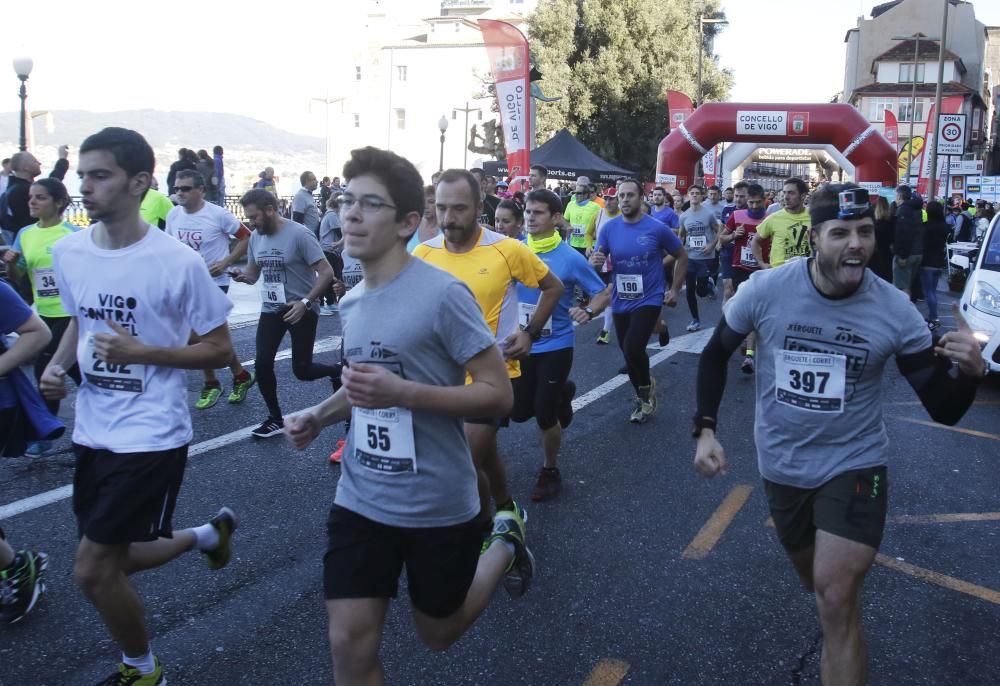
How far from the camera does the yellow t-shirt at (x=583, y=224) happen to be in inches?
505

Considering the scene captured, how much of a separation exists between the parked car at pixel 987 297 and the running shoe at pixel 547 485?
15.1ft

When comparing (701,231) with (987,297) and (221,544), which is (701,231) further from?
(221,544)

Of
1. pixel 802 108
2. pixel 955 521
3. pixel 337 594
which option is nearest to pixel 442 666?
pixel 337 594

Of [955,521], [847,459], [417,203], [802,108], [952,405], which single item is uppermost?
[802,108]

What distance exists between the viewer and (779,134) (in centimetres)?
1986

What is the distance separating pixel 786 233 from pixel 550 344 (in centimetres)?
433

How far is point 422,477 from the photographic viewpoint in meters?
2.54

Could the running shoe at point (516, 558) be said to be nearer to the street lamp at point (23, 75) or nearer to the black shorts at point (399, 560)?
the black shorts at point (399, 560)

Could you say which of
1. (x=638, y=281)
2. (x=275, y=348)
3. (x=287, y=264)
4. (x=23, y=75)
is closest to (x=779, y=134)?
(x=638, y=281)

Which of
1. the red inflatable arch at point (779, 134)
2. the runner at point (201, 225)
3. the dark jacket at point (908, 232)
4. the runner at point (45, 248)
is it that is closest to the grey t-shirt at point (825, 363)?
the runner at point (45, 248)

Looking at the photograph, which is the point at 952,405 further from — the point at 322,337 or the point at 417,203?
the point at 322,337

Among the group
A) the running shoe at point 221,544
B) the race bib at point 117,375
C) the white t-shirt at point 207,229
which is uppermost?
the white t-shirt at point 207,229

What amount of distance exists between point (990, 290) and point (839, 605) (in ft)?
23.5

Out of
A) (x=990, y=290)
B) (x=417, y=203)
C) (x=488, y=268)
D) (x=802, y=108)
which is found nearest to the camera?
(x=417, y=203)
